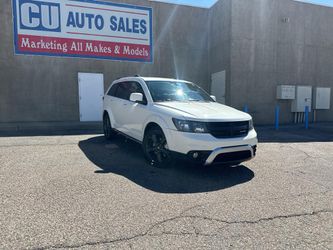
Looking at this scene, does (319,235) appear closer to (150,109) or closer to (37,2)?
(150,109)

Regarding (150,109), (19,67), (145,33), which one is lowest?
(150,109)

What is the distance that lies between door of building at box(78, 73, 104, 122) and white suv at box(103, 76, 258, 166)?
259 inches

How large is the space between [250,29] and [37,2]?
10023 mm

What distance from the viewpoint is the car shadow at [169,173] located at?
4.20 meters

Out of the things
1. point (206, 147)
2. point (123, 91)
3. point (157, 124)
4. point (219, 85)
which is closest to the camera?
point (206, 147)

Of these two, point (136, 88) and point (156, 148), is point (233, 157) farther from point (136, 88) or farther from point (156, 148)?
point (136, 88)

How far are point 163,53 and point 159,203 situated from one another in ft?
36.5

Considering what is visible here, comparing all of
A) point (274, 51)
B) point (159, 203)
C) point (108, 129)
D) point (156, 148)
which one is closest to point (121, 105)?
point (108, 129)

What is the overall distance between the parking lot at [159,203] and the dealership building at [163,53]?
655 cm

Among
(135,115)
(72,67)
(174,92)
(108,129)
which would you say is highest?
(72,67)

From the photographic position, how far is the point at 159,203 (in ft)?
11.6

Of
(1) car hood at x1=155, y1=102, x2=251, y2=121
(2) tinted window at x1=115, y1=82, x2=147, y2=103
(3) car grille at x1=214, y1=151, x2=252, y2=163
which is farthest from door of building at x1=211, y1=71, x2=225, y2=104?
(3) car grille at x1=214, y1=151, x2=252, y2=163

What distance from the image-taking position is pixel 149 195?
3795 millimetres

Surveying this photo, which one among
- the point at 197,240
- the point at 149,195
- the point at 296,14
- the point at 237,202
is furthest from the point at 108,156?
the point at 296,14
